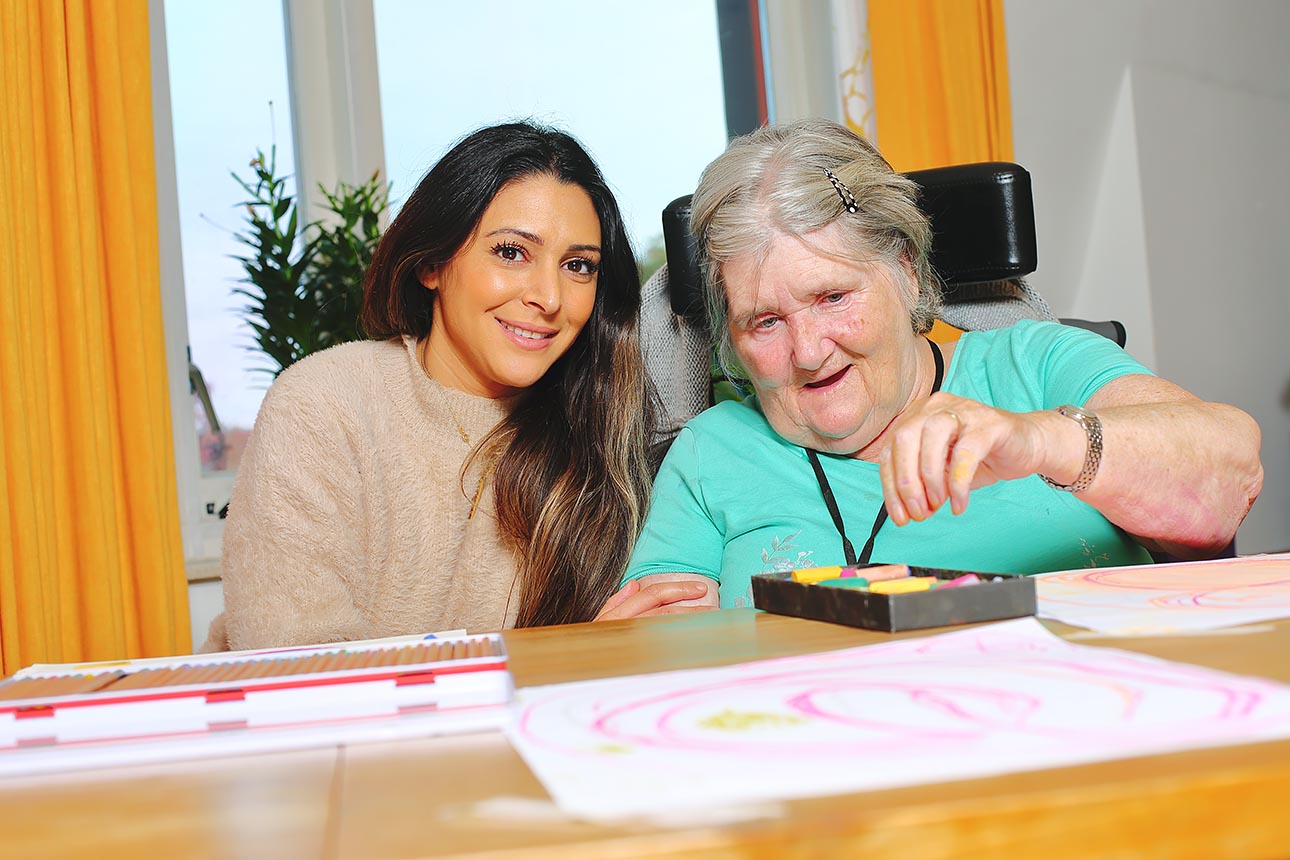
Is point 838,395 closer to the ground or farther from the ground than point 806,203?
closer to the ground

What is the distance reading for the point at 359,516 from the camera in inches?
60.1

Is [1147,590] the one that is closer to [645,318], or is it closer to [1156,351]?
[645,318]

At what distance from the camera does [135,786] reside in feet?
1.70

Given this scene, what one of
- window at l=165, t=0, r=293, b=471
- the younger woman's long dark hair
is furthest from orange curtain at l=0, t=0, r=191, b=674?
the younger woman's long dark hair

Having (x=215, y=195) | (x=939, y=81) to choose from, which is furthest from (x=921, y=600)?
(x=939, y=81)

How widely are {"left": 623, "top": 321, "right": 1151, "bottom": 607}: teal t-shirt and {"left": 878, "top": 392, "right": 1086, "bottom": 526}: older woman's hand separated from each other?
0.84 ft

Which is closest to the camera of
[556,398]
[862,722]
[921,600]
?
[862,722]

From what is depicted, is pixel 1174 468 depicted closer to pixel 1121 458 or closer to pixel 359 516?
pixel 1121 458

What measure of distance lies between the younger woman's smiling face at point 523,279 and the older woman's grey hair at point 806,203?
0.86 ft

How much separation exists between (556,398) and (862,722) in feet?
4.23

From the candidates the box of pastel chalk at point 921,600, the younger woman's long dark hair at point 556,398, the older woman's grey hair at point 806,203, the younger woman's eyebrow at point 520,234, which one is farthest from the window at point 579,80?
the box of pastel chalk at point 921,600

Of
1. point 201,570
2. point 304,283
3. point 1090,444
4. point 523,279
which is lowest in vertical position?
point 201,570

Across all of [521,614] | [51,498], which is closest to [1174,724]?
[521,614]

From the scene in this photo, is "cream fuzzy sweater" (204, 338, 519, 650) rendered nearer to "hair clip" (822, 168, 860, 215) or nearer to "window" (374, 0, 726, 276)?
"hair clip" (822, 168, 860, 215)
